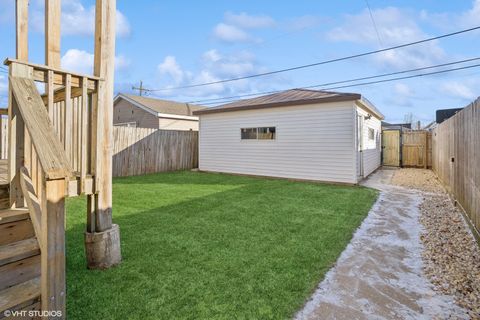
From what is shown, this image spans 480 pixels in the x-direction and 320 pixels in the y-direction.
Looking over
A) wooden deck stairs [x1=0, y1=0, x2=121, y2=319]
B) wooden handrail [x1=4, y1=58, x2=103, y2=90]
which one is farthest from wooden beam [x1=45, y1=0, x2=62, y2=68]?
wooden handrail [x1=4, y1=58, x2=103, y2=90]

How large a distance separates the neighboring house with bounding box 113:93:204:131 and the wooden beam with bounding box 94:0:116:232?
12.8m

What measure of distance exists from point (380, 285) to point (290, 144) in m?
6.96

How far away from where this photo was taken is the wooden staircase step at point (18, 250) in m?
1.79

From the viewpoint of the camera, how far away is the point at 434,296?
2484 mm

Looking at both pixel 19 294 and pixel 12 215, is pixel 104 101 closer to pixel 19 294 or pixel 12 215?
pixel 12 215

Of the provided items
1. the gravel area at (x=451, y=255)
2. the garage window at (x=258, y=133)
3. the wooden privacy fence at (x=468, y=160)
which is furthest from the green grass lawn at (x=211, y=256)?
the garage window at (x=258, y=133)

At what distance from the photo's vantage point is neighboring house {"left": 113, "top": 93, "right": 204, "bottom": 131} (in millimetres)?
15453

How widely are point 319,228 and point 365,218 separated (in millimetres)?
1327

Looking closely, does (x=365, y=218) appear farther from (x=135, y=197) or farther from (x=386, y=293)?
(x=135, y=197)

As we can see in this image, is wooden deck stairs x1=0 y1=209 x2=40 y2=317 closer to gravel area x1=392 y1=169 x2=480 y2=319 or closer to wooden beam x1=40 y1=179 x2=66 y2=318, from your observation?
wooden beam x1=40 y1=179 x2=66 y2=318

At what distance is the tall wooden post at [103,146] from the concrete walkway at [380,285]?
2012 mm

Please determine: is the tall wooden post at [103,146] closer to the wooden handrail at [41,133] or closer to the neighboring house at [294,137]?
the wooden handrail at [41,133]

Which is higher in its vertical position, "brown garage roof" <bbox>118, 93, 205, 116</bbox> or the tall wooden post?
"brown garage roof" <bbox>118, 93, 205, 116</bbox>

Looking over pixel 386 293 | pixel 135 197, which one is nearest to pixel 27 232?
pixel 386 293
